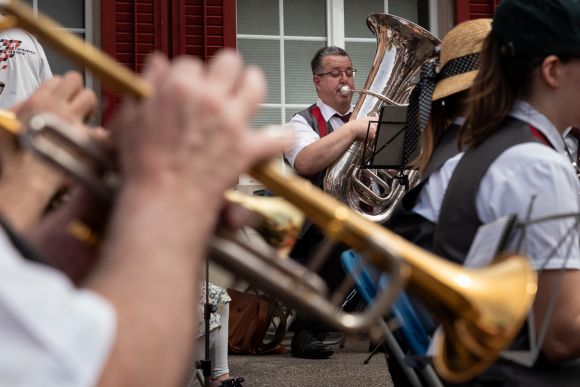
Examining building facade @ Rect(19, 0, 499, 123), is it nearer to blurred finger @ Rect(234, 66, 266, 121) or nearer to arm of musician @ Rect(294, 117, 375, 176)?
arm of musician @ Rect(294, 117, 375, 176)

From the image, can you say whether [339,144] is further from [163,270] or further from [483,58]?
[163,270]

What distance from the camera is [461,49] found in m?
2.73

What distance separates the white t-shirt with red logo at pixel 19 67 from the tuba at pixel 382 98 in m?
1.60

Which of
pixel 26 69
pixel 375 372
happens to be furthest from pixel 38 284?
pixel 375 372

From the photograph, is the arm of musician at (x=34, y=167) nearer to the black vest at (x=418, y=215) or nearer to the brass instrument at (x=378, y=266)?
the brass instrument at (x=378, y=266)

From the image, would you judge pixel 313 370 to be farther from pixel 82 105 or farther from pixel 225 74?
pixel 225 74

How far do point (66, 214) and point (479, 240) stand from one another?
3.23 ft

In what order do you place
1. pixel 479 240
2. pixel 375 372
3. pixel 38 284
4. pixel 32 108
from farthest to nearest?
pixel 375 372 < pixel 479 240 < pixel 32 108 < pixel 38 284

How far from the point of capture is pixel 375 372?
17.2ft

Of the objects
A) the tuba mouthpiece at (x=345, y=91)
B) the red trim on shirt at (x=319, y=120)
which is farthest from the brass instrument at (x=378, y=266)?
the tuba mouthpiece at (x=345, y=91)

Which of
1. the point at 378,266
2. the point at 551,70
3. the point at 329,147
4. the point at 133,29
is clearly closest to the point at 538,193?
the point at 551,70

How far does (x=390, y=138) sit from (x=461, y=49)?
2072mm

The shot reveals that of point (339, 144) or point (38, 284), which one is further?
point (339, 144)

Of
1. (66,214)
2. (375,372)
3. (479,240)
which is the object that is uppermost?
(66,214)
